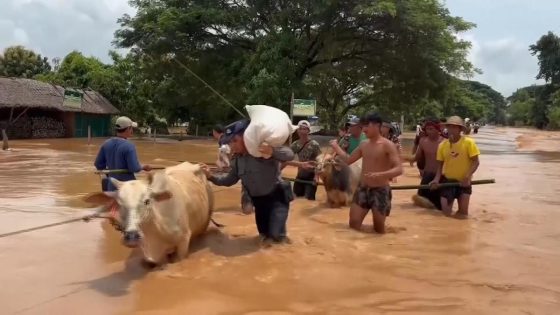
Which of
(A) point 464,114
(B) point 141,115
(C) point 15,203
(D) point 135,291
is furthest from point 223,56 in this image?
(A) point 464,114

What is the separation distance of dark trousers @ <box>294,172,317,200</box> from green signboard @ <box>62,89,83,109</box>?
26.5 metres

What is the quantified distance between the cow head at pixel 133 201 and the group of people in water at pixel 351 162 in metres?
0.21

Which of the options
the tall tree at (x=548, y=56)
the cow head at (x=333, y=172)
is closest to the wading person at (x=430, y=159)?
the cow head at (x=333, y=172)

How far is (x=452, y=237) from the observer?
6.97m

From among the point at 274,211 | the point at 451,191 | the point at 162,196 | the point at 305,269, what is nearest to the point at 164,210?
the point at 162,196

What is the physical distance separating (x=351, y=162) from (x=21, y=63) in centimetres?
4865

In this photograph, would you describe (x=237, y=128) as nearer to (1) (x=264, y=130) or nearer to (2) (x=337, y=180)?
(1) (x=264, y=130)

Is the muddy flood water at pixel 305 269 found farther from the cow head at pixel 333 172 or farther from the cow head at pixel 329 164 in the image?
the cow head at pixel 329 164

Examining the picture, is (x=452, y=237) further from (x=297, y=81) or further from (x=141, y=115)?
(x=141, y=115)

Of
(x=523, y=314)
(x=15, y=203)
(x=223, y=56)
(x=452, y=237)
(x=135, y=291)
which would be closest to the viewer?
(x=523, y=314)

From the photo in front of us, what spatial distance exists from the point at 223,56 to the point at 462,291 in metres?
27.8

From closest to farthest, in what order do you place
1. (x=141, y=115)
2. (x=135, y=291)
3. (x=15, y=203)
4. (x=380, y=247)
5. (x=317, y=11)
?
(x=135, y=291) < (x=380, y=247) < (x=15, y=203) < (x=317, y=11) < (x=141, y=115)

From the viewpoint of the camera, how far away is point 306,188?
32.8 ft

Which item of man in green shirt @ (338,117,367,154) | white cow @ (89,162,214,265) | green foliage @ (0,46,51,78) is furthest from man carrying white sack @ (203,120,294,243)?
green foliage @ (0,46,51,78)
